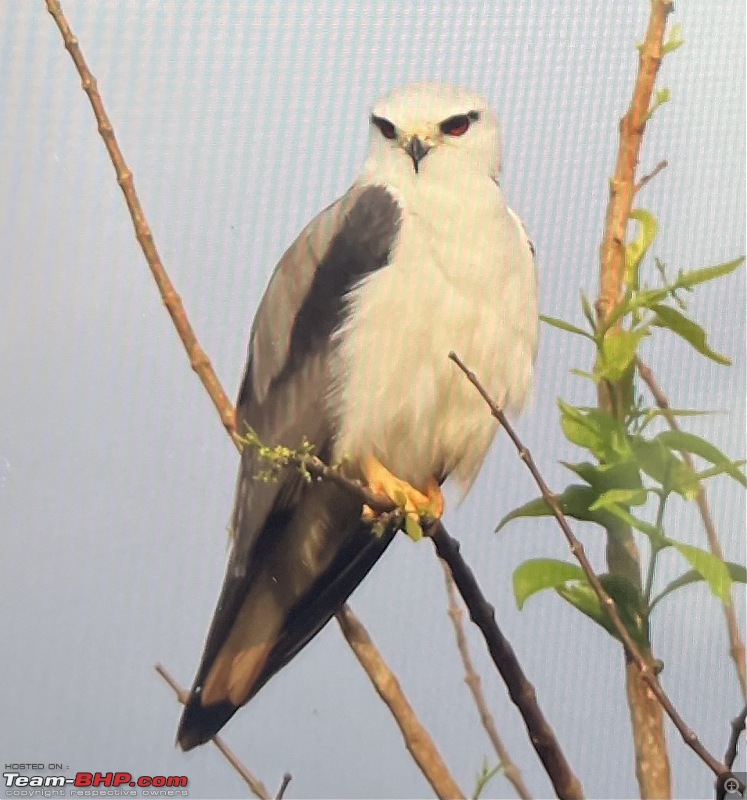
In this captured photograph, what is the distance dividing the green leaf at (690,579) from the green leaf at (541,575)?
96mm

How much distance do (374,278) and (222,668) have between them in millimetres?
652

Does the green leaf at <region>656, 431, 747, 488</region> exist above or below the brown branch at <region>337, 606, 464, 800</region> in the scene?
above

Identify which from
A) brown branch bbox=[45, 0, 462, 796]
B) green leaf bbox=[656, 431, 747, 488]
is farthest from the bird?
green leaf bbox=[656, 431, 747, 488]

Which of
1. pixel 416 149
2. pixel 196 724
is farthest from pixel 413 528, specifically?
pixel 416 149

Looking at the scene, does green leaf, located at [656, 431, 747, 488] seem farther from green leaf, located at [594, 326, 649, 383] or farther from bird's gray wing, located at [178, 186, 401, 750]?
bird's gray wing, located at [178, 186, 401, 750]

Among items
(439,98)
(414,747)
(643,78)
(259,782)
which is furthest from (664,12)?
(259,782)

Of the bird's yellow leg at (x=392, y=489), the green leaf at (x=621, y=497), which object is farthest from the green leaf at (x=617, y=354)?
the bird's yellow leg at (x=392, y=489)

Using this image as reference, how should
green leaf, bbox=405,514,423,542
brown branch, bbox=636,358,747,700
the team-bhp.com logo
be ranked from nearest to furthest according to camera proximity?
brown branch, bbox=636,358,747,700
green leaf, bbox=405,514,423,542
the team-bhp.com logo

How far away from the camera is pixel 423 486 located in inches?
67.9

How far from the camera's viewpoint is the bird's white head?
5.30 feet

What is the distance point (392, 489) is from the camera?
1609mm

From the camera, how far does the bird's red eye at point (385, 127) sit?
1.64 meters

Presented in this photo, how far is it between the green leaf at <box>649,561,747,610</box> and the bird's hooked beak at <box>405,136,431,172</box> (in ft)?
2.39

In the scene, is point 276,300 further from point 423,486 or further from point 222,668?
point 222,668
